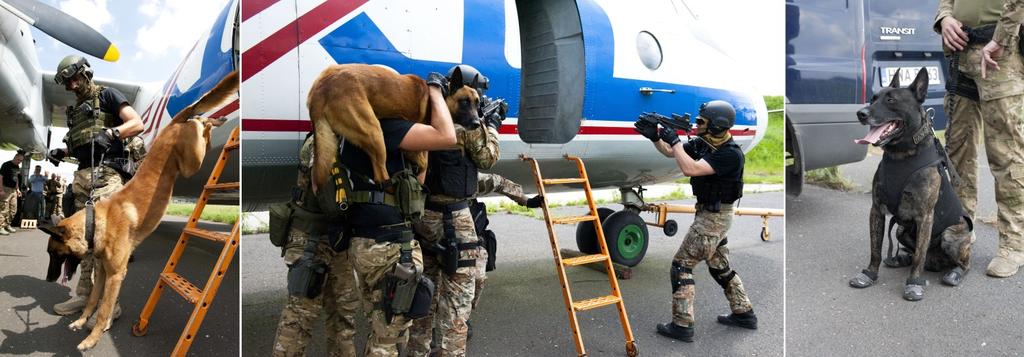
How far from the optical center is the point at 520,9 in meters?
5.45

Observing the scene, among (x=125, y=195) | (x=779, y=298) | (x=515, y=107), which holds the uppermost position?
(x=515, y=107)

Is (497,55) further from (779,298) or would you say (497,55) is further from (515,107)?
(779,298)

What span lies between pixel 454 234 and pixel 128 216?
5.80 feet

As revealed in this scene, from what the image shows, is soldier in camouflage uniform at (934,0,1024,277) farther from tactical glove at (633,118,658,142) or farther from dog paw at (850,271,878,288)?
tactical glove at (633,118,658,142)

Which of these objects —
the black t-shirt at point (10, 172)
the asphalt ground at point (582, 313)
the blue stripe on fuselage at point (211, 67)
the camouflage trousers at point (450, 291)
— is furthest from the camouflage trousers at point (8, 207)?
the camouflage trousers at point (450, 291)

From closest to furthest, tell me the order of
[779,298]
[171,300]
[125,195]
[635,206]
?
[125,195]
[171,300]
[779,298]
[635,206]

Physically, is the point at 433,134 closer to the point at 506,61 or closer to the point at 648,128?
the point at 506,61

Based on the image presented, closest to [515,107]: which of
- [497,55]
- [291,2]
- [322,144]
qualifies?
[497,55]

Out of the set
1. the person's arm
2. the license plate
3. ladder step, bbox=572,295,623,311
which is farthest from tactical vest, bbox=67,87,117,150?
the license plate

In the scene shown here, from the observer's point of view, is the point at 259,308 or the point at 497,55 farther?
the point at 259,308

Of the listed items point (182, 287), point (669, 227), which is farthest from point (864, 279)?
point (182, 287)

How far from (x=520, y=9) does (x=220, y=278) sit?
3.73m

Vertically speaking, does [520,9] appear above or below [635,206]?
above

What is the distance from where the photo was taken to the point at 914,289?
3.66m
